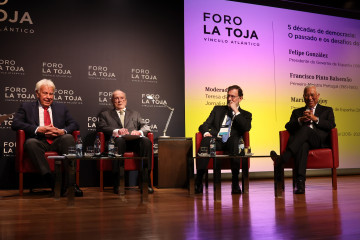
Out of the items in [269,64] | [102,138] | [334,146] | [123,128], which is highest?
[269,64]

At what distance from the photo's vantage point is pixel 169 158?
545 cm

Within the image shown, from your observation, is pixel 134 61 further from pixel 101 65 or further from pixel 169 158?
pixel 169 158

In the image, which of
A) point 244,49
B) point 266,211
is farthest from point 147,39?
point 266,211

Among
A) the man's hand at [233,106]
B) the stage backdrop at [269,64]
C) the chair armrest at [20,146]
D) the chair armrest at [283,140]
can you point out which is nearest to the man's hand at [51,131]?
the chair armrest at [20,146]

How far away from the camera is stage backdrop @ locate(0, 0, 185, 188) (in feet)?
17.3

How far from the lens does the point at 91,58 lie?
567 cm

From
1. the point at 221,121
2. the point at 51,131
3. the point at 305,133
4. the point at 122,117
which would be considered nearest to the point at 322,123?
the point at 305,133

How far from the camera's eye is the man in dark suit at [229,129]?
4.55 m

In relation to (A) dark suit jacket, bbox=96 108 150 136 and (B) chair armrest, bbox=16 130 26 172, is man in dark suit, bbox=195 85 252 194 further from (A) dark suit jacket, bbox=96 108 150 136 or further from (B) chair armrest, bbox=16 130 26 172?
(B) chair armrest, bbox=16 130 26 172

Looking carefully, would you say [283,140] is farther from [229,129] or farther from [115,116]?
[115,116]

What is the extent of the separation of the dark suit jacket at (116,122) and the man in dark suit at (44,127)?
36 cm

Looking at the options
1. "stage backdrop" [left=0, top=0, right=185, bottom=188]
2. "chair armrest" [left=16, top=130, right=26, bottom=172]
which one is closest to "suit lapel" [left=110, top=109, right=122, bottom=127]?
"stage backdrop" [left=0, top=0, right=185, bottom=188]

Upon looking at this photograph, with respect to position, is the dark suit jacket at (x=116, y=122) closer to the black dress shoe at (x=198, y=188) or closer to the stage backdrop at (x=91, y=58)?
the stage backdrop at (x=91, y=58)

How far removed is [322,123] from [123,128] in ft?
7.38
